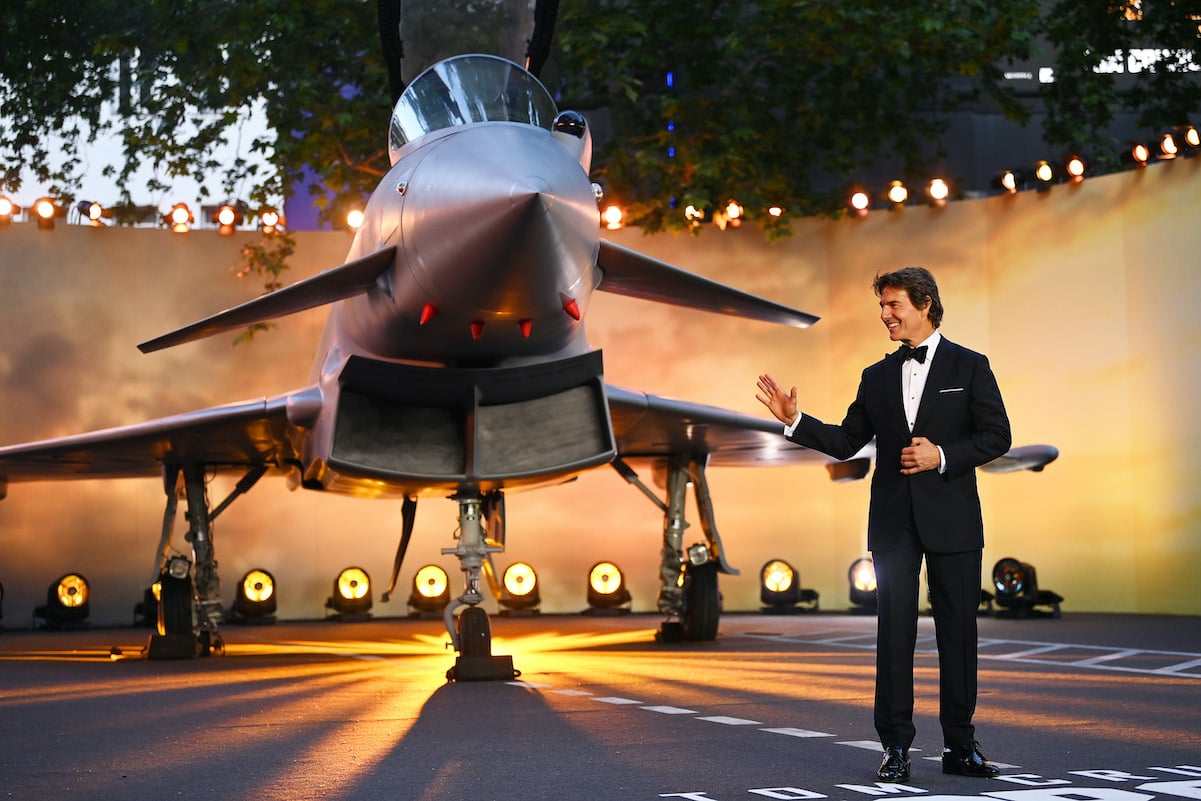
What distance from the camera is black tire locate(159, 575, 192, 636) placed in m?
9.71

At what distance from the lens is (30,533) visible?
14891mm

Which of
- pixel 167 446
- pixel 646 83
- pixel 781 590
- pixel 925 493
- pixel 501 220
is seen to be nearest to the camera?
pixel 925 493

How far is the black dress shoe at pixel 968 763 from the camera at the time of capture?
12.4ft

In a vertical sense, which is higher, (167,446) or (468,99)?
(468,99)

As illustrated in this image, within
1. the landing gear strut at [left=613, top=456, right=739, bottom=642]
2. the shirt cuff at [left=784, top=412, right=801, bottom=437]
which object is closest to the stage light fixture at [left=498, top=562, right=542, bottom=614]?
the landing gear strut at [left=613, top=456, right=739, bottom=642]

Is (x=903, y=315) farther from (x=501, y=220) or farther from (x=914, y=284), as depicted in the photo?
(x=501, y=220)

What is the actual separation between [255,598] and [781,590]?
18.4 ft

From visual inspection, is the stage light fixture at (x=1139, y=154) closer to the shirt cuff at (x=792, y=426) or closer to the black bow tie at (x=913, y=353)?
the black bow tie at (x=913, y=353)

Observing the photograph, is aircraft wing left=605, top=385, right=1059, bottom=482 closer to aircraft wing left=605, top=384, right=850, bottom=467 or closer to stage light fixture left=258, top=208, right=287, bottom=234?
aircraft wing left=605, top=384, right=850, bottom=467

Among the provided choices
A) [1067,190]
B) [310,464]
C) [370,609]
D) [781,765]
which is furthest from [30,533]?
[781,765]

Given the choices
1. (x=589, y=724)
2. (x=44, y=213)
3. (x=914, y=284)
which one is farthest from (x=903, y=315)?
(x=44, y=213)

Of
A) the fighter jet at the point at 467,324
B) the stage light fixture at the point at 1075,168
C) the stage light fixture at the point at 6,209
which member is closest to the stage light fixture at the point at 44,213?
the stage light fixture at the point at 6,209

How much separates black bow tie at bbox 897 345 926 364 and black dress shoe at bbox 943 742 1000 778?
43.6 inches

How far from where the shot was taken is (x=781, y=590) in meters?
14.7
